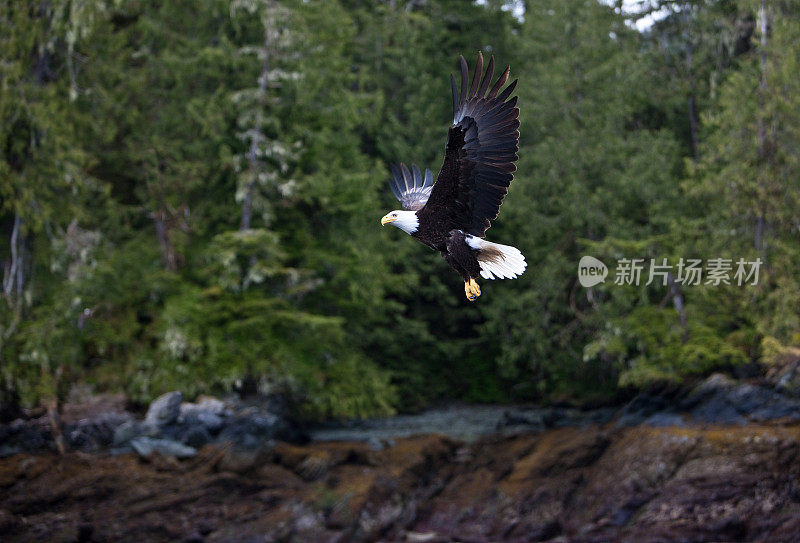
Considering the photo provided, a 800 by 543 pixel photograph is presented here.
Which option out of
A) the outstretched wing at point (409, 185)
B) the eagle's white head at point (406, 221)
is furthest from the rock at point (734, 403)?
the eagle's white head at point (406, 221)

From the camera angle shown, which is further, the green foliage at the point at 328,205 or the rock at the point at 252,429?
the green foliage at the point at 328,205

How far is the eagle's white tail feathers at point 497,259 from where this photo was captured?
6223 mm

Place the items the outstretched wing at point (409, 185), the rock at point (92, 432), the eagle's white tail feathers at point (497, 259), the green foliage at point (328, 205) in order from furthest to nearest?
the green foliage at point (328, 205) → the rock at point (92, 432) → the outstretched wing at point (409, 185) → the eagle's white tail feathers at point (497, 259)

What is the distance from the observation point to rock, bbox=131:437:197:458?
11.9 m

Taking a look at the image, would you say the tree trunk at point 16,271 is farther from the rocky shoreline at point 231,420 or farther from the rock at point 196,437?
the rock at point 196,437

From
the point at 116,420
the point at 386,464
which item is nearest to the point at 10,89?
the point at 116,420

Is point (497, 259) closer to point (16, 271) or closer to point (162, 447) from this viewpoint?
point (162, 447)

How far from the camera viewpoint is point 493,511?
11.7m

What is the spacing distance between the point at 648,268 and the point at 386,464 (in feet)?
18.8

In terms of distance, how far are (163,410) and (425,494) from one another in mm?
3991

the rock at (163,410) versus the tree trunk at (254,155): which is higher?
the tree trunk at (254,155)

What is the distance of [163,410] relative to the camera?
1252cm

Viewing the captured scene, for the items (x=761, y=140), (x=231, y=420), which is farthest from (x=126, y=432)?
(x=761, y=140)

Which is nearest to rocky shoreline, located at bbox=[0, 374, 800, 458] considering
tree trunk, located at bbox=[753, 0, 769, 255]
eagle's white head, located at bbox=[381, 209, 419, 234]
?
tree trunk, located at bbox=[753, 0, 769, 255]
